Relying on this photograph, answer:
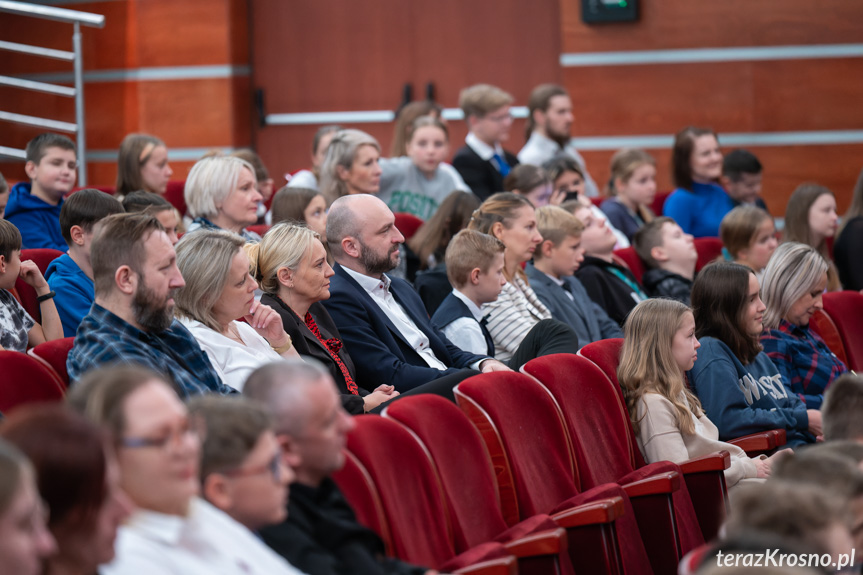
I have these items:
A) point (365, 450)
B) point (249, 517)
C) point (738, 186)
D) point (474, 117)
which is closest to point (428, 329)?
point (365, 450)

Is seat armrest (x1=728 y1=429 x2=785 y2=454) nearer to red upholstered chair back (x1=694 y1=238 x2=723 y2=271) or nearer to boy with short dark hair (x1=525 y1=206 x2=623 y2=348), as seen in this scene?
boy with short dark hair (x1=525 y1=206 x2=623 y2=348)

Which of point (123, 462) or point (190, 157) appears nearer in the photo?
point (123, 462)

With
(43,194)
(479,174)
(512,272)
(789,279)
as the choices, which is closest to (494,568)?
(512,272)

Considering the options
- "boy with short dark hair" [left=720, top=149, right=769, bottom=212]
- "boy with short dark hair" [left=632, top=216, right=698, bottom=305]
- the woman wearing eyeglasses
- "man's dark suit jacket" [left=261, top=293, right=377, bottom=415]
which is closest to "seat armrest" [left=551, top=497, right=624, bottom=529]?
"man's dark suit jacket" [left=261, top=293, right=377, bottom=415]

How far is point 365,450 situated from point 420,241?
2270 millimetres

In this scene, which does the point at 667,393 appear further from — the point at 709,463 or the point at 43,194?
the point at 43,194

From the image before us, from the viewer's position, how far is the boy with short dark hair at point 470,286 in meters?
3.41

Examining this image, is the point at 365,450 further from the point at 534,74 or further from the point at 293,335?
the point at 534,74

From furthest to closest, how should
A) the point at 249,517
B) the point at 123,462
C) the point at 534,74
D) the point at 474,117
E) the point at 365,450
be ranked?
the point at 534,74 → the point at 474,117 → the point at 365,450 → the point at 249,517 → the point at 123,462

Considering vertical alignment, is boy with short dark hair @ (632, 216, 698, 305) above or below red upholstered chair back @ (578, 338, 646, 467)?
above

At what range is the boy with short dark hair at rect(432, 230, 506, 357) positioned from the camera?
3.41m

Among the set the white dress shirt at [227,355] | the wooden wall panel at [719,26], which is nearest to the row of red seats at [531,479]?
the white dress shirt at [227,355]

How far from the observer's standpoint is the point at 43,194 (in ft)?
12.9

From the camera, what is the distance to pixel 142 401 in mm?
1473
